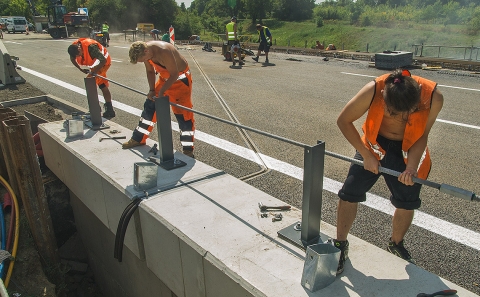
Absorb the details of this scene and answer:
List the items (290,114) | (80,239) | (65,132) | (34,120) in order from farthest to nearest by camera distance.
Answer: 1. (290,114)
2. (34,120)
3. (80,239)
4. (65,132)

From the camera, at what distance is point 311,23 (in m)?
70.3

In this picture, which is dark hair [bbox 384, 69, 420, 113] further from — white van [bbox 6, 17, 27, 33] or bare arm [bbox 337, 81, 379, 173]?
white van [bbox 6, 17, 27, 33]

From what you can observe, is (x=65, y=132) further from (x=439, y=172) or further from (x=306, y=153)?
(x=439, y=172)

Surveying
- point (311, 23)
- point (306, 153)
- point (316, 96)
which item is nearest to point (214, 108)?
point (316, 96)

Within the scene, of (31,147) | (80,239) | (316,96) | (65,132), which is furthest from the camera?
(316,96)

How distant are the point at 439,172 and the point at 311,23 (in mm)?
69750

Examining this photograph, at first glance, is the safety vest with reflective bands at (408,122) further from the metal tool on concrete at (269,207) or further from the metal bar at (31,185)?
the metal bar at (31,185)

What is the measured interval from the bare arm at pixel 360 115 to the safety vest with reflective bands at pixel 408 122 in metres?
0.05

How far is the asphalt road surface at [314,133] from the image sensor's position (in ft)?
12.2

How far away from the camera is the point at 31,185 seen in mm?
4773

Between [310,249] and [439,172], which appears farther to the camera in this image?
[439,172]

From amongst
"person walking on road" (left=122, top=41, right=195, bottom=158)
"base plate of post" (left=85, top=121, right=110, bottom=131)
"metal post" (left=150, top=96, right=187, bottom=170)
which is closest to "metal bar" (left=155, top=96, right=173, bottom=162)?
"metal post" (left=150, top=96, right=187, bottom=170)

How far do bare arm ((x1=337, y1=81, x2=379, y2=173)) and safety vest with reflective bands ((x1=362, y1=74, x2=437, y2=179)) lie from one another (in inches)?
1.9

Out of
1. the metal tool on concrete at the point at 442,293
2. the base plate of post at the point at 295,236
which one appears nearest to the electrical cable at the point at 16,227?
the base plate of post at the point at 295,236
